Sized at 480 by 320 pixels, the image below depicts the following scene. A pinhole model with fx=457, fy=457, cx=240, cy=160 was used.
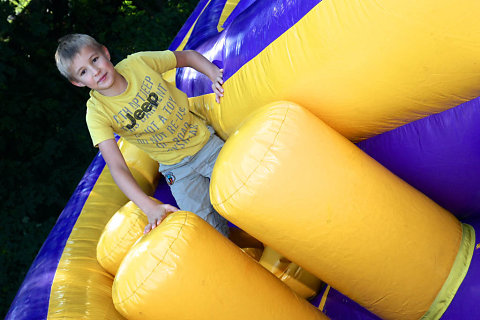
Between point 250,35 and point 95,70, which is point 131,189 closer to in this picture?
point 95,70

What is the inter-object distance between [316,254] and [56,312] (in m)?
0.83

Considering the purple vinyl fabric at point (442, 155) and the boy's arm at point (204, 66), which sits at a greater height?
the purple vinyl fabric at point (442, 155)

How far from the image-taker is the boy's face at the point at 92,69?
1422 millimetres

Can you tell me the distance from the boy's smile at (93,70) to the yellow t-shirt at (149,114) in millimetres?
67

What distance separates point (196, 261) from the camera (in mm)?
1134

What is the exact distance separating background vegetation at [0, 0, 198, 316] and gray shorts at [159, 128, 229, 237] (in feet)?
5.29

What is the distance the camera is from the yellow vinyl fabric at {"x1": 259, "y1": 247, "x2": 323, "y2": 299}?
1.51 meters

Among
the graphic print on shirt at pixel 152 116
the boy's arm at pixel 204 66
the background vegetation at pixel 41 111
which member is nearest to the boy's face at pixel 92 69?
the graphic print on shirt at pixel 152 116

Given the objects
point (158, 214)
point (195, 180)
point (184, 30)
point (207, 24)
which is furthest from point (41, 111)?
point (158, 214)

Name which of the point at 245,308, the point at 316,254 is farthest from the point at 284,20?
the point at 245,308

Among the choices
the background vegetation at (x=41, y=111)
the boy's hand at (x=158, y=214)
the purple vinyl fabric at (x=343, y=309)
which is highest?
the purple vinyl fabric at (x=343, y=309)

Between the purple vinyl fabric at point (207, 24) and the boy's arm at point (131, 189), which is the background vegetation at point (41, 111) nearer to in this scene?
the purple vinyl fabric at point (207, 24)

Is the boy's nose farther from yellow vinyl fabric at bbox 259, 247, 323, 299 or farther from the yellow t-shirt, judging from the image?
yellow vinyl fabric at bbox 259, 247, 323, 299

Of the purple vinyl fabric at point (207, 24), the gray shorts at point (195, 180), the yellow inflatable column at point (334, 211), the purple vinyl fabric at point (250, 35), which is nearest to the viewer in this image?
the yellow inflatable column at point (334, 211)
